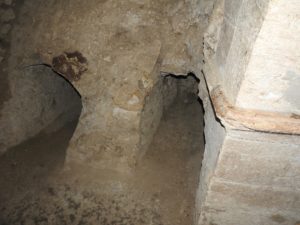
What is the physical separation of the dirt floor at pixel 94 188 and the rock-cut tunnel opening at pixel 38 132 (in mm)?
15

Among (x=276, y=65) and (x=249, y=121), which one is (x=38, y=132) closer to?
(x=249, y=121)

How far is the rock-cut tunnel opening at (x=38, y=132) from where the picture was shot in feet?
12.9

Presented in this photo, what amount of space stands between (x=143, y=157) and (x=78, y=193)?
46.8 inches

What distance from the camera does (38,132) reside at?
15.3ft

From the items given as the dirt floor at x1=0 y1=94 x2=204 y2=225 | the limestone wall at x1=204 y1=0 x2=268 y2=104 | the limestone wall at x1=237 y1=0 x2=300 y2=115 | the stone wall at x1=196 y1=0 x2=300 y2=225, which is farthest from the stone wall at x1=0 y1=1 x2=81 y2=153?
the limestone wall at x1=237 y1=0 x2=300 y2=115

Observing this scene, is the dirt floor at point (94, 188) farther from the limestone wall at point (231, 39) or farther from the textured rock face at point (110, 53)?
the limestone wall at point (231, 39)

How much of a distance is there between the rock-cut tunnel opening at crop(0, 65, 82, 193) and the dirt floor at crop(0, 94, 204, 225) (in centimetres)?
2

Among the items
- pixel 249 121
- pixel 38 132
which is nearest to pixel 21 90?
pixel 38 132

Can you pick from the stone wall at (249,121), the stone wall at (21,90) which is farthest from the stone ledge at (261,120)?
the stone wall at (21,90)

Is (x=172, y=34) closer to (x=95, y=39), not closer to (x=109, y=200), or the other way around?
(x=95, y=39)

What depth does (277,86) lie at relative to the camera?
2039 mm

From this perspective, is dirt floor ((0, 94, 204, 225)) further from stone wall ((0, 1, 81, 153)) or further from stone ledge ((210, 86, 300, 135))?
stone ledge ((210, 86, 300, 135))

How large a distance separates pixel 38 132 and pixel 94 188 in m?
1.71

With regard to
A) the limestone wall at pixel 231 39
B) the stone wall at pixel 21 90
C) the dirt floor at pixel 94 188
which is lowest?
the dirt floor at pixel 94 188
